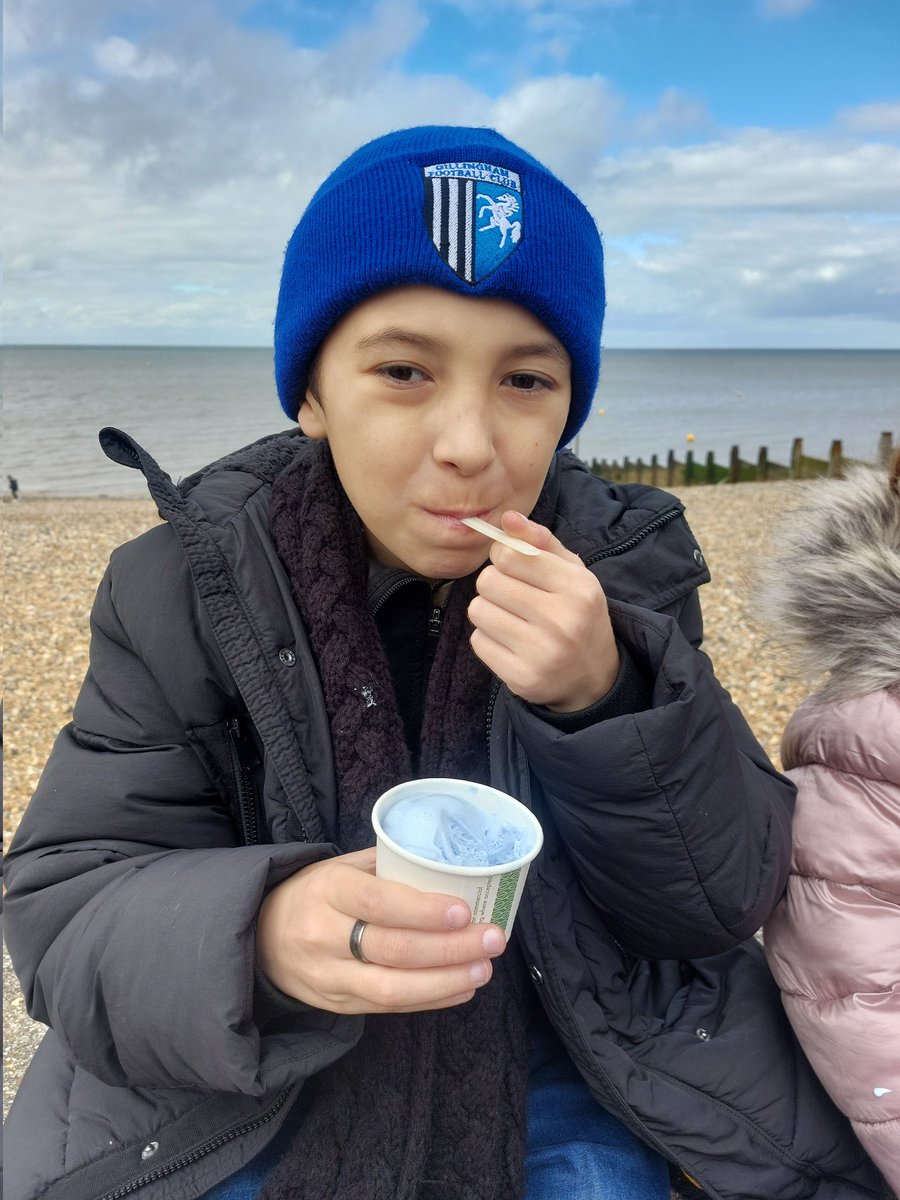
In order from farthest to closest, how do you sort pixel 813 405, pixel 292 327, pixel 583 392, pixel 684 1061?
1. pixel 813 405
2. pixel 583 392
3. pixel 292 327
4. pixel 684 1061

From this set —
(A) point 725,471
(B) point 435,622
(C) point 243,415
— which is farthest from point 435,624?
(C) point 243,415

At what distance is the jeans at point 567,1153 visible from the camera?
59.9 inches

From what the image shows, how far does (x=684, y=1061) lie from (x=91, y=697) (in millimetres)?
1276

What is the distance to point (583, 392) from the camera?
1880mm

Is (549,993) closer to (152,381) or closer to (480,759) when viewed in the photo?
(480,759)

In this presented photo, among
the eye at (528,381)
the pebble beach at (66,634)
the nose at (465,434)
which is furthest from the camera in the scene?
the pebble beach at (66,634)

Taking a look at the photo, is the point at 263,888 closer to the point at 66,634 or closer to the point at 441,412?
the point at 441,412

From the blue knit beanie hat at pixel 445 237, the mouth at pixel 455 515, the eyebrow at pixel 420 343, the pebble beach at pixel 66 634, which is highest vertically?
the blue knit beanie hat at pixel 445 237

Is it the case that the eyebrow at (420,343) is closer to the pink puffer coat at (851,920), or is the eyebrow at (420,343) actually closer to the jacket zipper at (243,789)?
the jacket zipper at (243,789)

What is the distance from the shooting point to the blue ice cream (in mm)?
1223

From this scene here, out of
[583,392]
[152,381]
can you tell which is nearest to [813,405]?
[152,381]

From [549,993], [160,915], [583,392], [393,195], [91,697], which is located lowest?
[549,993]

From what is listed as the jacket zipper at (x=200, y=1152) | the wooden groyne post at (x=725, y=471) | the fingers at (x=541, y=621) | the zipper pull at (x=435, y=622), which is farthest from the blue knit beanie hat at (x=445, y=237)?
the wooden groyne post at (x=725, y=471)

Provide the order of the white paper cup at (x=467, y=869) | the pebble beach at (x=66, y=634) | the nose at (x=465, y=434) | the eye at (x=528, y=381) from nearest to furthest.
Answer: the white paper cup at (x=467, y=869), the nose at (x=465, y=434), the eye at (x=528, y=381), the pebble beach at (x=66, y=634)
